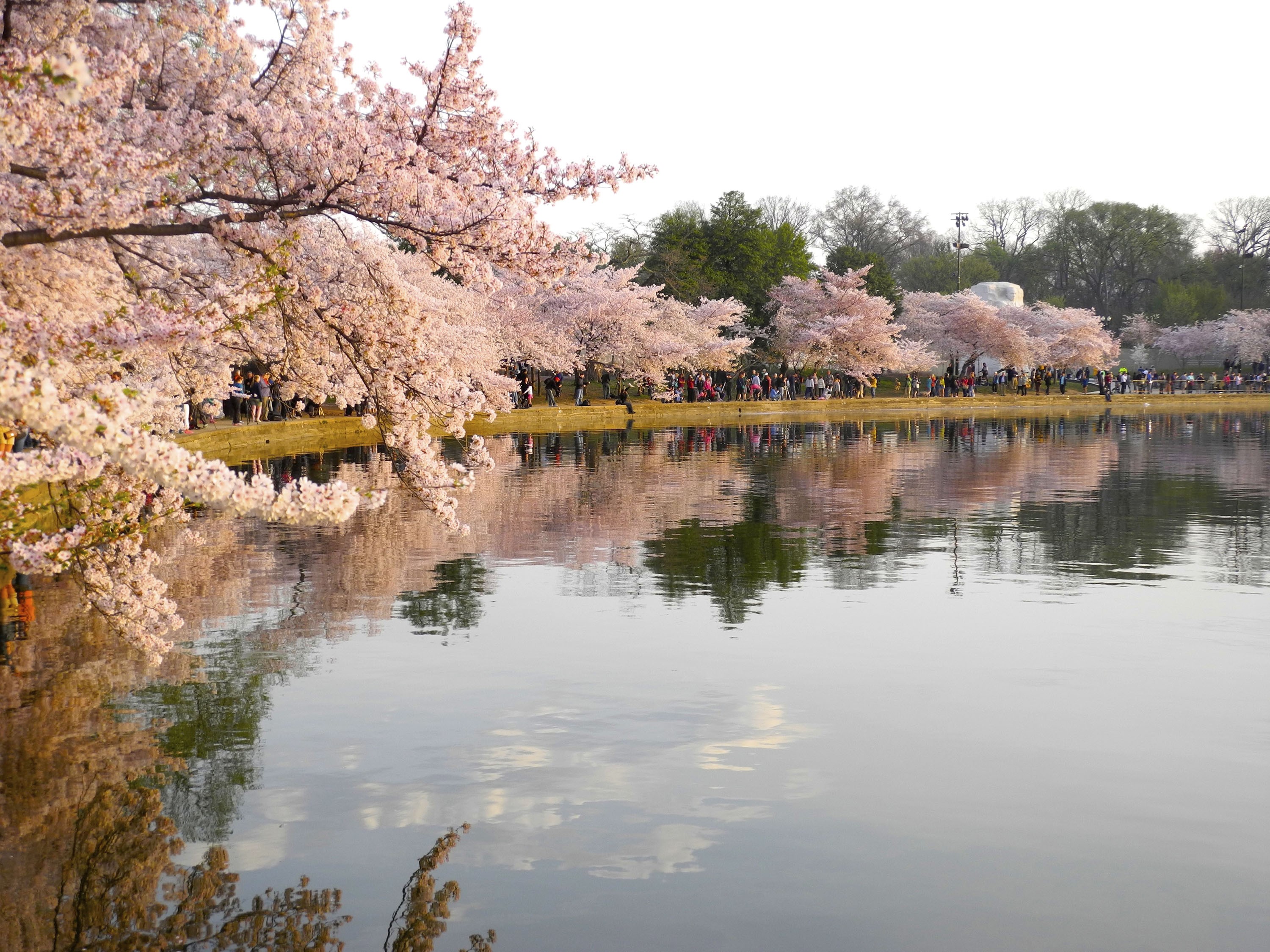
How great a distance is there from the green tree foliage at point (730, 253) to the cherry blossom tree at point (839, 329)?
2118 millimetres

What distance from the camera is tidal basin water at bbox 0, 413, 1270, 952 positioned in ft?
21.9

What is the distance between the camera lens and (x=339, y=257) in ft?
86.0

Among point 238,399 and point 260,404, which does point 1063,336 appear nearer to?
point 260,404

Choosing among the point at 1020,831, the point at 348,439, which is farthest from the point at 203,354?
the point at 348,439

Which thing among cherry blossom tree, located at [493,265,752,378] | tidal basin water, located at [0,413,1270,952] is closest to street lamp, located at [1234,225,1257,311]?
cherry blossom tree, located at [493,265,752,378]

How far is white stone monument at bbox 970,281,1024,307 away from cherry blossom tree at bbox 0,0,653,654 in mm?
91731

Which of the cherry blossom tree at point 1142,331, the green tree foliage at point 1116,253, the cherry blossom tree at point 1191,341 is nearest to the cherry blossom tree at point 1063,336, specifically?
the cherry blossom tree at point 1191,341

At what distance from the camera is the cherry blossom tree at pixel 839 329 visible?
7488 centimetres

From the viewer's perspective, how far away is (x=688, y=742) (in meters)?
9.33

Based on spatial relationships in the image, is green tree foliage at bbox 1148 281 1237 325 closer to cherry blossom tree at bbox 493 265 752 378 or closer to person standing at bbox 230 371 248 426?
cherry blossom tree at bbox 493 265 752 378

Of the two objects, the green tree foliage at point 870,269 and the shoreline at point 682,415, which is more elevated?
the green tree foliage at point 870,269

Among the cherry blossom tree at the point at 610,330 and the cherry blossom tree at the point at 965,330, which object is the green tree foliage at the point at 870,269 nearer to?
the cherry blossom tree at the point at 965,330

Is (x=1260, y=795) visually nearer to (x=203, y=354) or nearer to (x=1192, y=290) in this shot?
(x=203, y=354)

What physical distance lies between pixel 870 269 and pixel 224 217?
243 feet
